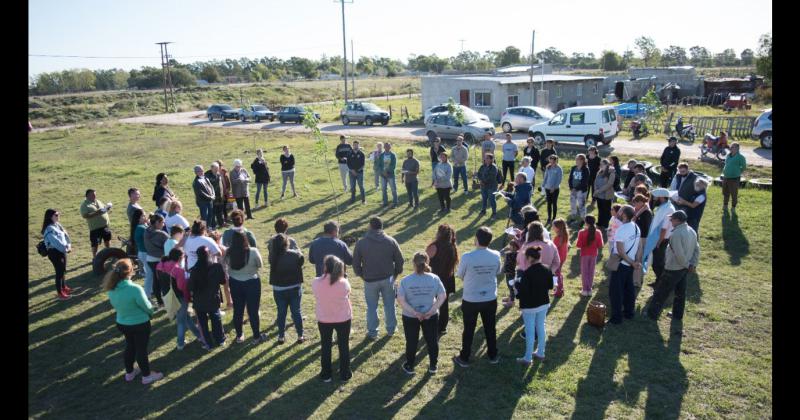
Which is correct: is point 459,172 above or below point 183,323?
above

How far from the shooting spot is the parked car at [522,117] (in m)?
26.7

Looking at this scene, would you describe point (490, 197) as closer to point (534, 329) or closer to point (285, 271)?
point (534, 329)

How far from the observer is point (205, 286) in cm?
693

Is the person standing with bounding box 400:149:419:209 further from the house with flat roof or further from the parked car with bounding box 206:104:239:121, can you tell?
the parked car with bounding box 206:104:239:121

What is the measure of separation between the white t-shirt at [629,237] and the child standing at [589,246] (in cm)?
66

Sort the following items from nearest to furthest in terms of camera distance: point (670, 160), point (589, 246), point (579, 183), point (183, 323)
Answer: point (183, 323) → point (589, 246) → point (579, 183) → point (670, 160)

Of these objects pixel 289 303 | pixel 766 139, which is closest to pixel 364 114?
pixel 766 139

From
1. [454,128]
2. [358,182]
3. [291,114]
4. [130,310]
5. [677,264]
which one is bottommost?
[130,310]

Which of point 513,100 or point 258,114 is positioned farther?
point 258,114

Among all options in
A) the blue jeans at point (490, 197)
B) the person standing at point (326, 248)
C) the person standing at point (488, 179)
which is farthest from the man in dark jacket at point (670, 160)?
the person standing at point (326, 248)

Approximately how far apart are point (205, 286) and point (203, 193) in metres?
5.82

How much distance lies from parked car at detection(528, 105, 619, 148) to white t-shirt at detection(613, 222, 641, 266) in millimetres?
14769
